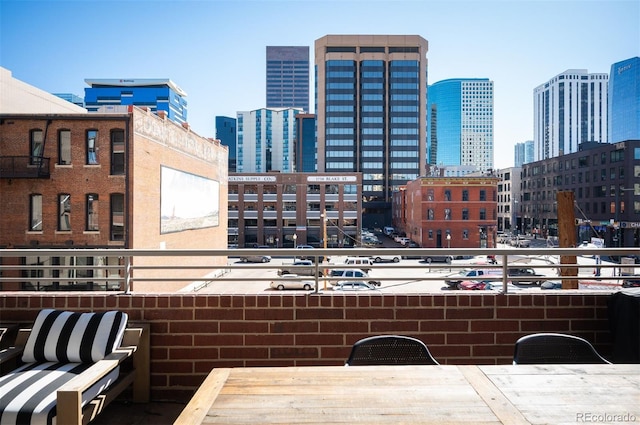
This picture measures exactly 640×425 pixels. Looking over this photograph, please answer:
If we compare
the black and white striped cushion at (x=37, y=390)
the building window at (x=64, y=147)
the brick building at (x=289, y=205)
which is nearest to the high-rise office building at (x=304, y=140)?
the brick building at (x=289, y=205)

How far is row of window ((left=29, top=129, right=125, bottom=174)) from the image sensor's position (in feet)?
75.0

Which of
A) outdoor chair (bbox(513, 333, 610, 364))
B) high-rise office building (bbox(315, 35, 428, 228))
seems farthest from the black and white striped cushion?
high-rise office building (bbox(315, 35, 428, 228))

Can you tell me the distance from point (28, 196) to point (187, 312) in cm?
2499

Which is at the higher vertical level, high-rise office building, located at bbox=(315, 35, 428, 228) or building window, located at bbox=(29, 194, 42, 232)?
high-rise office building, located at bbox=(315, 35, 428, 228)

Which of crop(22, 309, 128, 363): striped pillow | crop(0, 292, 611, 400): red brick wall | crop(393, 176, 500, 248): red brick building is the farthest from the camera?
crop(393, 176, 500, 248): red brick building

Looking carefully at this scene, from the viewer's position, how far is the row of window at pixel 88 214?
2267 centimetres

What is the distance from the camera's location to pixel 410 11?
6941mm

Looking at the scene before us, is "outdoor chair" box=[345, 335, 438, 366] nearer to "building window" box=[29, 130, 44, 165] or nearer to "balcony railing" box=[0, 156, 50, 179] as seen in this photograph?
"balcony railing" box=[0, 156, 50, 179]

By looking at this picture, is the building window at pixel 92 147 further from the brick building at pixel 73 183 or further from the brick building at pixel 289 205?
the brick building at pixel 289 205

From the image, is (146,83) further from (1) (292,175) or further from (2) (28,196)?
(2) (28,196)

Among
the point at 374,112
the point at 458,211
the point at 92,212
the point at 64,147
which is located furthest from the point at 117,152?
the point at 374,112

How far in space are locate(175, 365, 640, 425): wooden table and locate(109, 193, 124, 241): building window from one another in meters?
23.2

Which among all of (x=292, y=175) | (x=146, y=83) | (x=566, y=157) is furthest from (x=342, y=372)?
(x=146, y=83)

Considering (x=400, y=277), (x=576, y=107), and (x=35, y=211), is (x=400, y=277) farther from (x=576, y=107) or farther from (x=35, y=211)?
(x=576, y=107)
